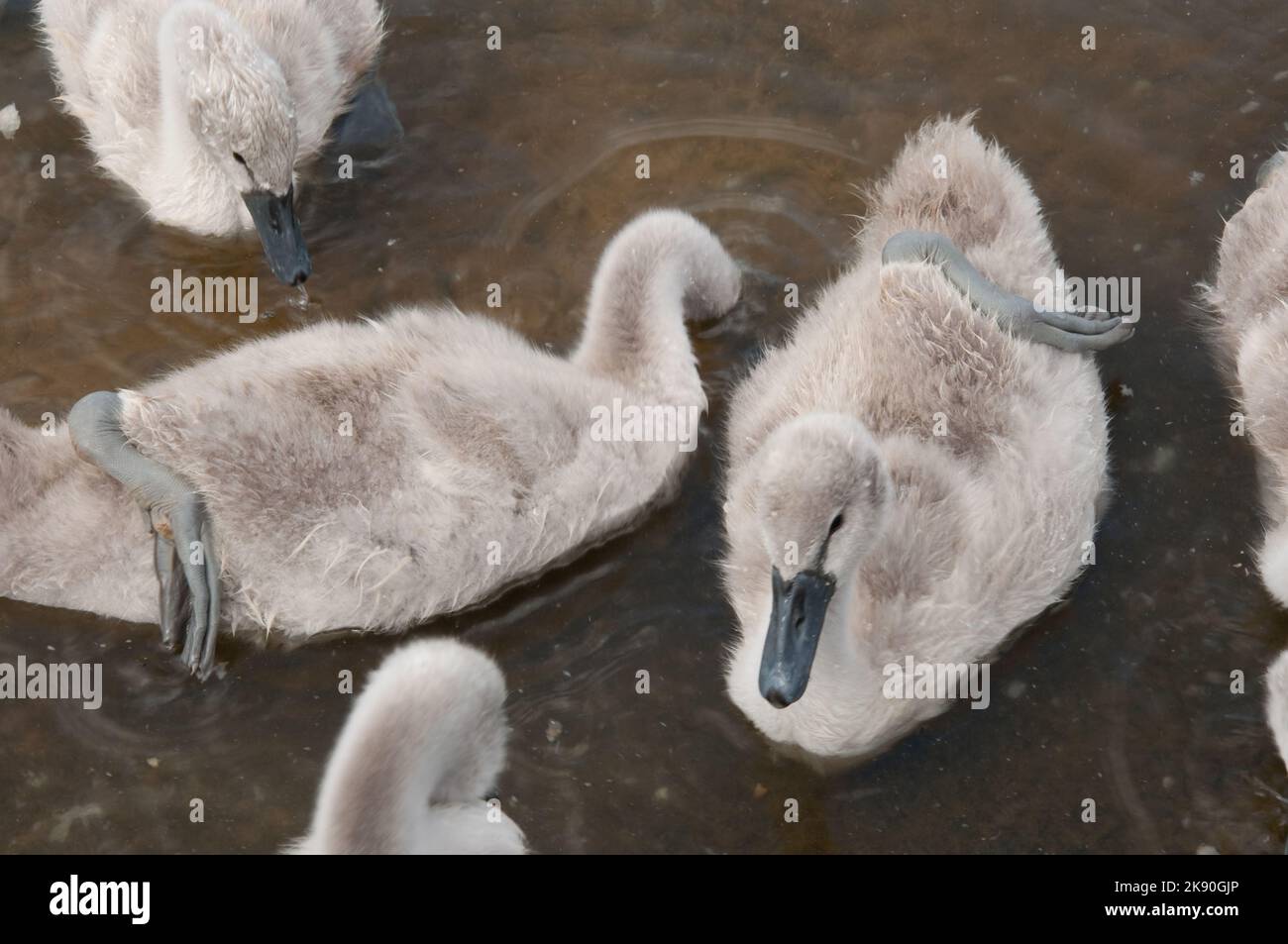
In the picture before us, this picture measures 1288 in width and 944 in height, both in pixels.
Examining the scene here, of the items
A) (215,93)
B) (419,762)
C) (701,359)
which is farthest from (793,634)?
(215,93)

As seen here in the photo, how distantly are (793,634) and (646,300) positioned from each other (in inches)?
52.2

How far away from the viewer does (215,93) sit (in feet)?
15.9

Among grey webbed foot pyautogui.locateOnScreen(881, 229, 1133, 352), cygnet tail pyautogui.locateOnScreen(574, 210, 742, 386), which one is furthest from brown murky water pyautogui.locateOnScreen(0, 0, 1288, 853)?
grey webbed foot pyautogui.locateOnScreen(881, 229, 1133, 352)

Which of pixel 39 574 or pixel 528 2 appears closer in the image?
pixel 39 574

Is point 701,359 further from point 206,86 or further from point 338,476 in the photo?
point 206,86

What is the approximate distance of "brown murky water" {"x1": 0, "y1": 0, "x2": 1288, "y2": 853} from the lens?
446cm

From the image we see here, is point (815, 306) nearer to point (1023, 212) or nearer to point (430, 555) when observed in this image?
point (1023, 212)

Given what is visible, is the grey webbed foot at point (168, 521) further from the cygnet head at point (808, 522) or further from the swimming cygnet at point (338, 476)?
the cygnet head at point (808, 522)

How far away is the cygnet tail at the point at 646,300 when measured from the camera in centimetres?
481

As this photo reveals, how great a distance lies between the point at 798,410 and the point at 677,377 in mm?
428

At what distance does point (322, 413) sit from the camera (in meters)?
4.38

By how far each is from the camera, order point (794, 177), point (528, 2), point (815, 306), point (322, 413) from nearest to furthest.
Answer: point (322, 413), point (815, 306), point (794, 177), point (528, 2)

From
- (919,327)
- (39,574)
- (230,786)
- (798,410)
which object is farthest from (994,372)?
(39,574)

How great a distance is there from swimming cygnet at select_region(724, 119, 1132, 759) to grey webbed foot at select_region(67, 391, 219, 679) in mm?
1530
